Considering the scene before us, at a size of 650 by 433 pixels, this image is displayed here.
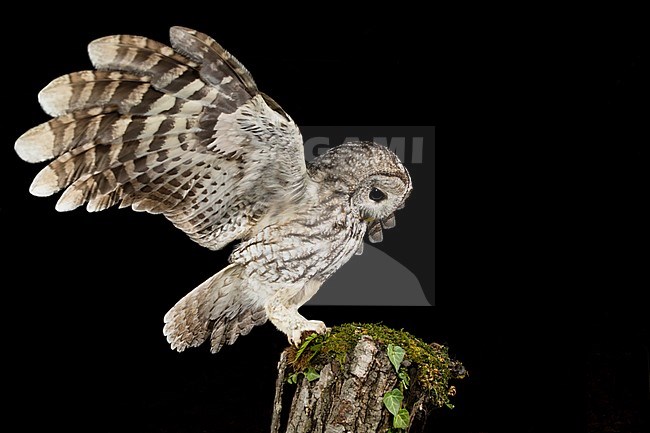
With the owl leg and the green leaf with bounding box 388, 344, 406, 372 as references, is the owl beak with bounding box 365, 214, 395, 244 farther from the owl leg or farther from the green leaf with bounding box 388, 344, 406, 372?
the green leaf with bounding box 388, 344, 406, 372

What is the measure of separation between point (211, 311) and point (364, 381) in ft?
2.12

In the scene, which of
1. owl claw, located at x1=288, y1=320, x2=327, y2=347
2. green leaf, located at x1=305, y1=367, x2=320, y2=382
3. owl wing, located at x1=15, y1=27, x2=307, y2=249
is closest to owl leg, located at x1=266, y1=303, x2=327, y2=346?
owl claw, located at x1=288, y1=320, x2=327, y2=347

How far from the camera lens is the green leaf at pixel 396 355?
2.02m

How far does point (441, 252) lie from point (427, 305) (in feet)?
0.73

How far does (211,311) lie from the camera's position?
2447mm

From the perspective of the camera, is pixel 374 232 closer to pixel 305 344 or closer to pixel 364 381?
pixel 305 344

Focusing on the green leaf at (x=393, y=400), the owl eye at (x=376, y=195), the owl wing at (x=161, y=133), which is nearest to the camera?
the owl wing at (x=161, y=133)

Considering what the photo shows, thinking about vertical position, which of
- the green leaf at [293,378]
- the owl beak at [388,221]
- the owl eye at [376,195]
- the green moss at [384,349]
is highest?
the owl eye at [376,195]

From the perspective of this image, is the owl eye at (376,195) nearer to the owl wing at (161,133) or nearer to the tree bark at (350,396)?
the owl wing at (161,133)

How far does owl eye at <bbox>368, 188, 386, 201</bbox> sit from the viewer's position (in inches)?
95.7

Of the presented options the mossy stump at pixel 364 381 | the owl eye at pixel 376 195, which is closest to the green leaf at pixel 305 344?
the mossy stump at pixel 364 381

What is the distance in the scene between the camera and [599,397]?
3.16m

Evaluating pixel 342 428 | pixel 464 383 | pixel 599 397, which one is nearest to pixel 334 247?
pixel 342 428

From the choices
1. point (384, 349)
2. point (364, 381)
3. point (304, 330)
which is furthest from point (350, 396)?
point (304, 330)
